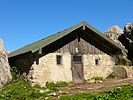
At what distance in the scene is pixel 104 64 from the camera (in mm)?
27625

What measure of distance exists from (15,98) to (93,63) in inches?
408

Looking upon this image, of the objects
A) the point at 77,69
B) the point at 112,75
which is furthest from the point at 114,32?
the point at 77,69

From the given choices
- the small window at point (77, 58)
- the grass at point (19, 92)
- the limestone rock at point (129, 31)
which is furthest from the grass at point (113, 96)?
the limestone rock at point (129, 31)

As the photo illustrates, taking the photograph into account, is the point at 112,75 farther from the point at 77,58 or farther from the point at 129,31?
the point at 129,31

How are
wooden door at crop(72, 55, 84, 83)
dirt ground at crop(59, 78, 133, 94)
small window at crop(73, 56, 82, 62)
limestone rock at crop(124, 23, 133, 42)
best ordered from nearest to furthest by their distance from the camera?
dirt ground at crop(59, 78, 133, 94) < wooden door at crop(72, 55, 84, 83) < small window at crop(73, 56, 82, 62) < limestone rock at crop(124, 23, 133, 42)

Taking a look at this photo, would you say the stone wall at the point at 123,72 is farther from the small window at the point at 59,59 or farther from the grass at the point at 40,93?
the grass at the point at 40,93

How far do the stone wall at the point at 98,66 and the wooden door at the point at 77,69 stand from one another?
49 cm

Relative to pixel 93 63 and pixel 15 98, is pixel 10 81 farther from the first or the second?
pixel 93 63

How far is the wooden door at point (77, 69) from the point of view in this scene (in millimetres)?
25531

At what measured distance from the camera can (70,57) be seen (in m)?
25.6

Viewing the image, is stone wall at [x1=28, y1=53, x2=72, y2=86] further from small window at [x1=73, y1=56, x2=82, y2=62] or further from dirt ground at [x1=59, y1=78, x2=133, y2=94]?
dirt ground at [x1=59, y1=78, x2=133, y2=94]

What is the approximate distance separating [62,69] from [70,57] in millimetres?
1343

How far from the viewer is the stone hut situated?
23703 millimetres

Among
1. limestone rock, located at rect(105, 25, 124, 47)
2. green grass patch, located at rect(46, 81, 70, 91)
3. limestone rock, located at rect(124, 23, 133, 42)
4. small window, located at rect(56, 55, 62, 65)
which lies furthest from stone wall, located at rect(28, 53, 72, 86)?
limestone rock, located at rect(105, 25, 124, 47)
